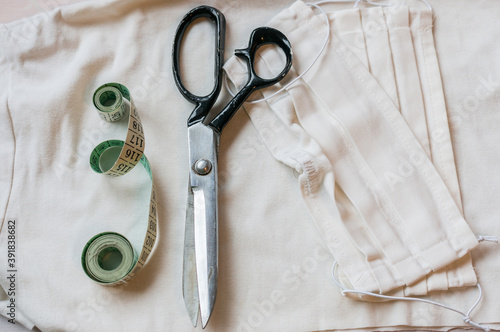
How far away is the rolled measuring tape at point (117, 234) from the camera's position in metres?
0.84

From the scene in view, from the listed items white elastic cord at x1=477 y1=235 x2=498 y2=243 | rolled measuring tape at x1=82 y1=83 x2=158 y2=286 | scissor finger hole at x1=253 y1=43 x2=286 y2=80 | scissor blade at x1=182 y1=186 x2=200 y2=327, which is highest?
scissor finger hole at x1=253 y1=43 x2=286 y2=80

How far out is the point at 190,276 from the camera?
82 cm

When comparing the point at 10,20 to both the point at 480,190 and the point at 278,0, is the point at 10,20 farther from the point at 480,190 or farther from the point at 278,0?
the point at 480,190

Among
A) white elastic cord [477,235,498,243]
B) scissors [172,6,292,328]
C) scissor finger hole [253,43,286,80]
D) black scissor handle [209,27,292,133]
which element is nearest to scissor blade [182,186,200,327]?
scissors [172,6,292,328]

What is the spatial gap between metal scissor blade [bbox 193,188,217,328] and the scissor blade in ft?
0.07

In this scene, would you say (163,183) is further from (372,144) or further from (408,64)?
(408,64)

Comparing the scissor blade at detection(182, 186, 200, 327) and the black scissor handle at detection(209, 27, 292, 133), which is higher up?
the black scissor handle at detection(209, 27, 292, 133)

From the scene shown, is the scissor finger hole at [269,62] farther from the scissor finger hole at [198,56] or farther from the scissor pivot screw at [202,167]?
the scissor pivot screw at [202,167]

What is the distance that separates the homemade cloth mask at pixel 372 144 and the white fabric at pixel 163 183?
0.12 ft

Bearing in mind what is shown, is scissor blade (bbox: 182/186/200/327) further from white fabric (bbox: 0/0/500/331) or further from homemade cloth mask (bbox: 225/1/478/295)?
homemade cloth mask (bbox: 225/1/478/295)

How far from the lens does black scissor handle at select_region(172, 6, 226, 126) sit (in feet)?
2.92

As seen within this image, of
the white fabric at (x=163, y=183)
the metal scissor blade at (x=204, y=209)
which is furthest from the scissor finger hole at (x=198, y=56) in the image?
the metal scissor blade at (x=204, y=209)

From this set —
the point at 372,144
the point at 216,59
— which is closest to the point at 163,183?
the point at 216,59

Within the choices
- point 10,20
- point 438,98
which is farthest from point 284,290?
point 10,20
